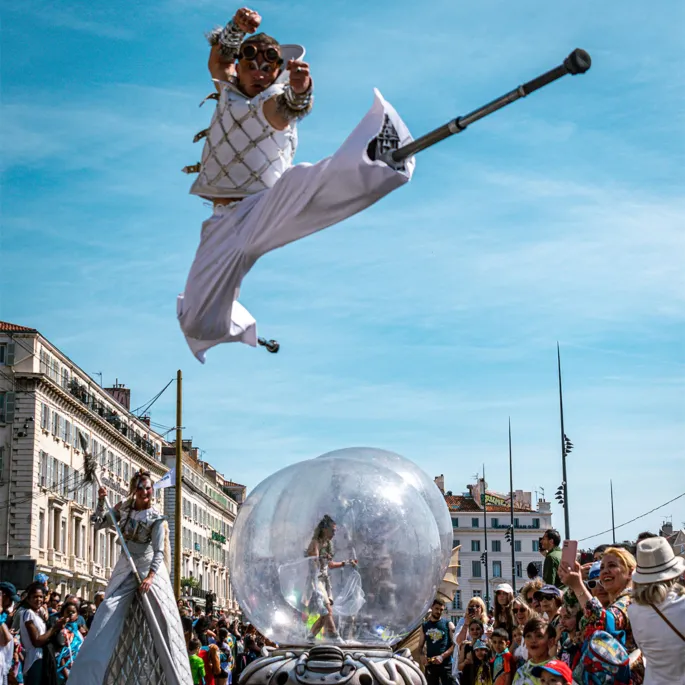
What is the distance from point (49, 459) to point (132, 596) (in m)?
54.6

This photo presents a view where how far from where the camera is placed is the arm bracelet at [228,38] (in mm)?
6590

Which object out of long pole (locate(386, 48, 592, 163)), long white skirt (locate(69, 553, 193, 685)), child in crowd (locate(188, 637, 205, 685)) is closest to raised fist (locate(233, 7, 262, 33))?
long pole (locate(386, 48, 592, 163))

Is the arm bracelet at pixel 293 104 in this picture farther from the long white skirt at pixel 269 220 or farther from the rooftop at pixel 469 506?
the rooftop at pixel 469 506

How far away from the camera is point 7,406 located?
60.9 meters

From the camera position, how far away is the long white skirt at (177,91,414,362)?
5.49 metres

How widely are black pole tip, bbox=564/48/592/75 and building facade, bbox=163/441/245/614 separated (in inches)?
3281

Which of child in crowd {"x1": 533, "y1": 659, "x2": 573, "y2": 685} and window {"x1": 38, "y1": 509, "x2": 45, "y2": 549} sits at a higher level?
window {"x1": 38, "y1": 509, "x2": 45, "y2": 549}

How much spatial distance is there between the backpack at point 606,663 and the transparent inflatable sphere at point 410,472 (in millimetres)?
979

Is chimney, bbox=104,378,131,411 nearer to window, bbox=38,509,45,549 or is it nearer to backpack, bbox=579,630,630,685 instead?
window, bbox=38,509,45,549

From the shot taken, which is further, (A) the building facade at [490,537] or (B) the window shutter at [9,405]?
(A) the building facade at [490,537]

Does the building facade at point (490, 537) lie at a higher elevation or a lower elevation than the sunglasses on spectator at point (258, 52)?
higher

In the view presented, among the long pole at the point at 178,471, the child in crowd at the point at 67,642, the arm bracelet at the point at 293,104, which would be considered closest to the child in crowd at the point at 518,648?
the arm bracelet at the point at 293,104

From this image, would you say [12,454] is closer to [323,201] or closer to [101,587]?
[101,587]

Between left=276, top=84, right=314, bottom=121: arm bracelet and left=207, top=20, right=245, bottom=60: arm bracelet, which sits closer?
left=276, top=84, right=314, bottom=121: arm bracelet
